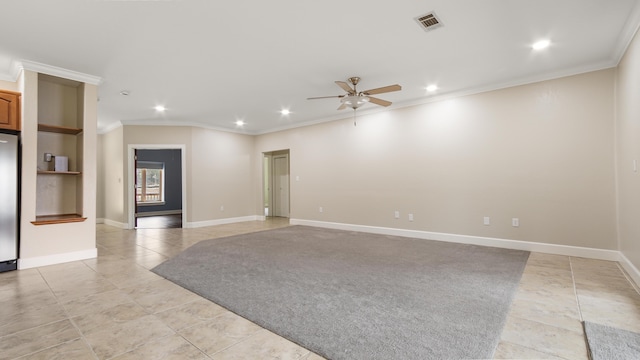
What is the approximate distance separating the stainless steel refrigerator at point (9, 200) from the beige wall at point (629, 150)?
6879 mm

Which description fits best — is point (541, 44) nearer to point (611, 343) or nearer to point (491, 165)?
point (491, 165)

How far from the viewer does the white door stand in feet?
29.8

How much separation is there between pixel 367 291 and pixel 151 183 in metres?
10.4

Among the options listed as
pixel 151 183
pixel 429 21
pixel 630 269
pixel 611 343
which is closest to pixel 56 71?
pixel 429 21

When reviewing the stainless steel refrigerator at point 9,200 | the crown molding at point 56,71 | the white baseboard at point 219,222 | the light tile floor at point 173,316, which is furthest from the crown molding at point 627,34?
the white baseboard at point 219,222

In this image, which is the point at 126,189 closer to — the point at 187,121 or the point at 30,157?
the point at 187,121

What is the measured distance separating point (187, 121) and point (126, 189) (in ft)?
7.12

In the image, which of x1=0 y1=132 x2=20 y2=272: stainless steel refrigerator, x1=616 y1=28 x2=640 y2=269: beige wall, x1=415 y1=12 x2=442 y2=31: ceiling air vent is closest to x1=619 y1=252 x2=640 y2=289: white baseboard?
x1=616 y1=28 x2=640 y2=269: beige wall

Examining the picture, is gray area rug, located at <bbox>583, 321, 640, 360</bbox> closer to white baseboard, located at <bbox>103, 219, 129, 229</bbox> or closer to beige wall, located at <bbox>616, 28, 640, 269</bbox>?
beige wall, located at <bbox>616, 28, 640, 269</bbox>

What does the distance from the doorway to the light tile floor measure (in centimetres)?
562

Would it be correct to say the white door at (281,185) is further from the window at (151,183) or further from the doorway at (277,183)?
the window at (151,183)

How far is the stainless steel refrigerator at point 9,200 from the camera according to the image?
342 cm

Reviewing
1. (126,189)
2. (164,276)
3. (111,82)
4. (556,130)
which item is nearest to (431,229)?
(556,130)

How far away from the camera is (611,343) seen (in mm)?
1799
